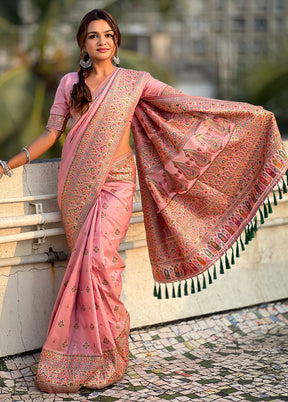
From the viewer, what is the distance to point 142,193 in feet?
11.8

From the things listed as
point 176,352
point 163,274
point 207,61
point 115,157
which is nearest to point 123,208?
point 115,157

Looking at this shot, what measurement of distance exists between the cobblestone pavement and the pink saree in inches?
5.5

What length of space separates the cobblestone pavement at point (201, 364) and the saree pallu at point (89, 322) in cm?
9

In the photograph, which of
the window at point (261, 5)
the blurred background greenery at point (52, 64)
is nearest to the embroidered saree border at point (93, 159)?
the blurred background greenery at point (52, 64)

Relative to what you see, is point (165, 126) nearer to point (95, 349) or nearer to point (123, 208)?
point (123, 208)

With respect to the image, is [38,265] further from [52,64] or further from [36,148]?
[52,64]

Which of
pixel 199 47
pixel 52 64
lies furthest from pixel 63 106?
pixel 199 47

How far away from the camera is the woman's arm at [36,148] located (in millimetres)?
3275

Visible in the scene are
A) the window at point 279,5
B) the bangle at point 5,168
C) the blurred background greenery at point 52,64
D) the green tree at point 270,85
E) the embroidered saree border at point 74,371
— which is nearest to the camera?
the embroidered saree border at point 74,371

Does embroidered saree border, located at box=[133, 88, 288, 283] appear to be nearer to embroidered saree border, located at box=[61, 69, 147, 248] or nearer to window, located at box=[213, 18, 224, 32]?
embroidered saree border, located at box=[61, 69, 147, 248]

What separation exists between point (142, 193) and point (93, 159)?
429 mm

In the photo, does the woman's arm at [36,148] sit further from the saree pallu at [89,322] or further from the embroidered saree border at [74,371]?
the embroidered saree border at [74,371]

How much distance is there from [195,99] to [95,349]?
1.37 m

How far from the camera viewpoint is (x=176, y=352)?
3.74 m
